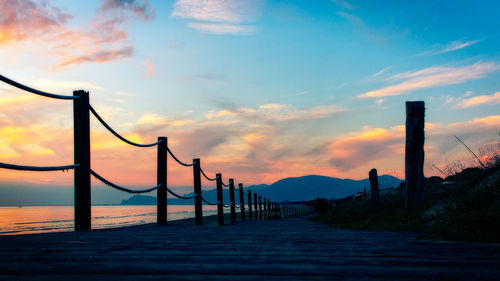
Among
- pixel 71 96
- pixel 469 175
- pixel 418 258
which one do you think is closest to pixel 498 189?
pixel 469 175

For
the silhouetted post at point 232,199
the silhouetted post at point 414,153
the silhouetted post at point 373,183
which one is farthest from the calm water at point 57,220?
the silhouetted post at point 414,153

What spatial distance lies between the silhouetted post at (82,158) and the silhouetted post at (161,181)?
7.96 feet

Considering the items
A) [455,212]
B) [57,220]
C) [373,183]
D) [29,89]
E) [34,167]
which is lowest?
[57,220]

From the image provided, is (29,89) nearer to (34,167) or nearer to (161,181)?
(34,167)

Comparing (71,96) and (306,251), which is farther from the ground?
(71,96)

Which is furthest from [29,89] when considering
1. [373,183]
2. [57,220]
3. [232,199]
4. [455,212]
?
[57,220]

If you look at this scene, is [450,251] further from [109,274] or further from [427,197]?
[427,197]

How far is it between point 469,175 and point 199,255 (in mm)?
8083

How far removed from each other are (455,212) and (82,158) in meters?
5.29

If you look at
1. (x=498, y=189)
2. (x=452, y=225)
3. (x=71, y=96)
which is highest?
(x=71, y=96)

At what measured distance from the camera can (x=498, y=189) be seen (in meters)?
5.55

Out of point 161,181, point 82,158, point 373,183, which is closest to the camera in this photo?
point 82,158

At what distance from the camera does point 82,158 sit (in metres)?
5.03

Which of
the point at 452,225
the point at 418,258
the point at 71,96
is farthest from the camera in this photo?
the point at 71,96
